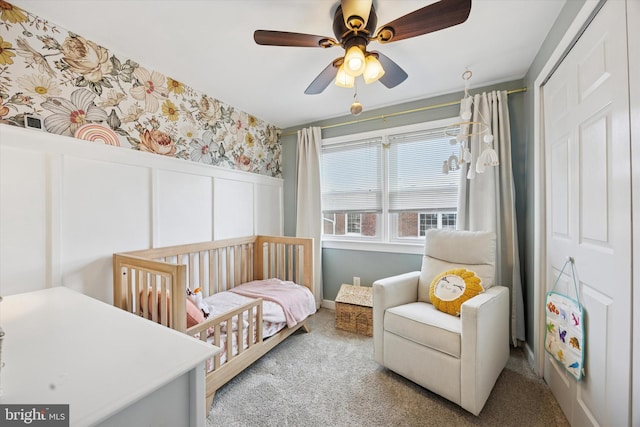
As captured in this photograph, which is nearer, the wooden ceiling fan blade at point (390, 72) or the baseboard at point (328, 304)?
the wooden ceiling fan blade at point (390, 72)

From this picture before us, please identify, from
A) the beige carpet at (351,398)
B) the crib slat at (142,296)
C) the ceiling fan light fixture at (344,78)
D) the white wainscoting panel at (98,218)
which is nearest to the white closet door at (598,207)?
the beige carpet at (351,398)

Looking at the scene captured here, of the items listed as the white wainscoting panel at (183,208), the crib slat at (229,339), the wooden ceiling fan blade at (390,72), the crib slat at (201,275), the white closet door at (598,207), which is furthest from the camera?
the crib slat at (201,275)

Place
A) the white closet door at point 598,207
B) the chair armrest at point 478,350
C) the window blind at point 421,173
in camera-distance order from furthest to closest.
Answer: the window blind at point 421,173
the chair armrest at point 478,350
the white closet door at point 598,207

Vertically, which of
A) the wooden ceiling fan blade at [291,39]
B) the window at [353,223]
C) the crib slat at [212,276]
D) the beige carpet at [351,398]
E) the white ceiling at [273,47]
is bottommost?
the beige carpet at [351,398]

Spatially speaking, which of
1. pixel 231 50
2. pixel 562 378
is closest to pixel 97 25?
pixel 231 50

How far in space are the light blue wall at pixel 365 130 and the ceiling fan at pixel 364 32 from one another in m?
1.21

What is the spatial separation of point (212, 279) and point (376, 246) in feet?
5.62

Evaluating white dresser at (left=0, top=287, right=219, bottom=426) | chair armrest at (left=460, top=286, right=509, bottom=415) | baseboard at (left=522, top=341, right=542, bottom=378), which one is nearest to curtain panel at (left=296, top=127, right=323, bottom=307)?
chair armrest at (left=460, top=286, right=509, bottom=415)

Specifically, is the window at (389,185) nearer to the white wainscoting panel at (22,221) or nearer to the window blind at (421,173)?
the window blind at (421,173)

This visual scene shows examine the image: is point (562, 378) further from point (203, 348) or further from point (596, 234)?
point (203, 348)

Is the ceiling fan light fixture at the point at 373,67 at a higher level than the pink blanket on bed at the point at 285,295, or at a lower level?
higher

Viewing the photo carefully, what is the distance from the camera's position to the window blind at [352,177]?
289 centimetres

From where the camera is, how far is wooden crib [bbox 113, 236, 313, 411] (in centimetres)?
143

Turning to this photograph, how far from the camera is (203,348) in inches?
29.6
